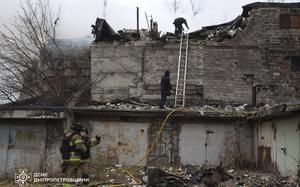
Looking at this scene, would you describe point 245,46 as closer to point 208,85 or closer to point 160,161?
point 208,85

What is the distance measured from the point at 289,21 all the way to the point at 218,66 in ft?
12.3

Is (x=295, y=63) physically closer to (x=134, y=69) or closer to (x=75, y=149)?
(x=134, y=69)

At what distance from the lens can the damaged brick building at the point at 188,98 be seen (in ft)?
45.2

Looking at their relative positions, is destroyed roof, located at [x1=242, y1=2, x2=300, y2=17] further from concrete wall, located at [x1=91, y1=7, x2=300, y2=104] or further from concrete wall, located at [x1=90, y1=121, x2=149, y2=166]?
concrete wall, located at [x1=90, y1=121, x2=149, y2=166]

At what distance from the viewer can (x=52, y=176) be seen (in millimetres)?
12922

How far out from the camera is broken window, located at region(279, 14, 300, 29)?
60.4ft

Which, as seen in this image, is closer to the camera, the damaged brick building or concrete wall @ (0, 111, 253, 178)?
the damaged brick building

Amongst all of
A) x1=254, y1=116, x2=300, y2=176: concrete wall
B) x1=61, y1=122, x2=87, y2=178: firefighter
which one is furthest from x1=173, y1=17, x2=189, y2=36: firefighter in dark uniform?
x1=61, y1=122, x2=87, y2=178: firefighter

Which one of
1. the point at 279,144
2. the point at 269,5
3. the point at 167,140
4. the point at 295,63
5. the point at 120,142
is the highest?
the point at 269,5

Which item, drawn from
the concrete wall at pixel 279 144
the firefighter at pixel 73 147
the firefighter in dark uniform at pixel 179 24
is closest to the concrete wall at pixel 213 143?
the concrete wall at pixel 279 144

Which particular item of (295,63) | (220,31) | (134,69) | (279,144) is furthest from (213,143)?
(295,63)

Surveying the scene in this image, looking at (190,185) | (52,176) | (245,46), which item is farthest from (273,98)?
(52,176)

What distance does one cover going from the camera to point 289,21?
1844 cm

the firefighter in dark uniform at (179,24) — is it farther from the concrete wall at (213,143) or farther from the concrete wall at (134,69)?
the concrete wall at (213,143)
